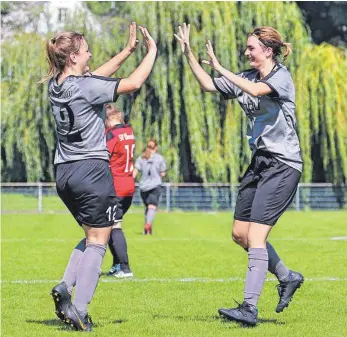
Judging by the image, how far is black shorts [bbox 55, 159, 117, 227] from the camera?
22.0 feet

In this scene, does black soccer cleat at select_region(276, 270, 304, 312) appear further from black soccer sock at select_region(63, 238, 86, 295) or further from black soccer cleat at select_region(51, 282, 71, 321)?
black soccer cleat at select_region(51, 282, 71, 321)

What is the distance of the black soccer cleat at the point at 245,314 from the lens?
684 centimetres

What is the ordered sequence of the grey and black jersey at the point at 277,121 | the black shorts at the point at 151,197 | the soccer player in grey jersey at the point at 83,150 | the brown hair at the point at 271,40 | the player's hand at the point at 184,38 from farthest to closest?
the black shorts at the point at 151,197
the player's hand at the point at 184,38
the brown hair at the point at 271,40
the grey and black jersey at the point at 277,121
the soccer player in grey jersey at the point at 83,150

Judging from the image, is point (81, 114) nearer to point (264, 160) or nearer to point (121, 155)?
point (264, 160)

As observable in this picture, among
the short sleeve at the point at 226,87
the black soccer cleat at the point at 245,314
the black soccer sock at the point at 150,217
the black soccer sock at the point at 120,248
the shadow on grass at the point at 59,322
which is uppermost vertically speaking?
the short sleeve at the point at 226,87

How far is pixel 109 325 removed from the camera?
7.01 metres

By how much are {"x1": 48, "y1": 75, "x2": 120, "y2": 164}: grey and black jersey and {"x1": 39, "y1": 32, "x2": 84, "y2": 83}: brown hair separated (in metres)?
0.14

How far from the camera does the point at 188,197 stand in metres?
31.2

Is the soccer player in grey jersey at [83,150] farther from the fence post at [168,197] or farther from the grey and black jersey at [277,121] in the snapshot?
the fence post at [168,197]

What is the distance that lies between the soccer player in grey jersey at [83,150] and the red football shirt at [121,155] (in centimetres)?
443

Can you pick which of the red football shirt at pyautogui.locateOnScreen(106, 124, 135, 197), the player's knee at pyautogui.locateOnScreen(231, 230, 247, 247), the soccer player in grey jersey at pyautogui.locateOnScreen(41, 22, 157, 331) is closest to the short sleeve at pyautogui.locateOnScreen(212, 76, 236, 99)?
the soccer player in grey jersey at pyautogui.locateOnScreen(41, 22, 157, 331)

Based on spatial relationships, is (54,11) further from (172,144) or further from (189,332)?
(189,332)

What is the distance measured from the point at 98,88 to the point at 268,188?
5.08 feet

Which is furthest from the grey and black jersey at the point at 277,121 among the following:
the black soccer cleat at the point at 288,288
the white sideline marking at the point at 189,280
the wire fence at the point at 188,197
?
the wire fence at the point at 188,197
